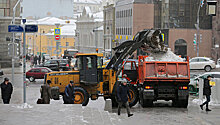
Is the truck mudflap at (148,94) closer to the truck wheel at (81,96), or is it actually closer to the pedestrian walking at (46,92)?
the truck wheel at (81,96)

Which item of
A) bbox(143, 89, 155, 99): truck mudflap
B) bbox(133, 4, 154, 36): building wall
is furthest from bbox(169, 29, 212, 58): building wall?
bbox(143, 89, 155, 99): truck mudflap

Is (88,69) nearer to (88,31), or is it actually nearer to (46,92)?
(46,92)

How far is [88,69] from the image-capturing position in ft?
73.6

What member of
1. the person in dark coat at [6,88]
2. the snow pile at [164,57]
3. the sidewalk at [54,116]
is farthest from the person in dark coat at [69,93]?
the snow pile at [164,57]

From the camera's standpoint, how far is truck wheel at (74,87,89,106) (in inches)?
873

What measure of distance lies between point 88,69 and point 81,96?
4.38ft

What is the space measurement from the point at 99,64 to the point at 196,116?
5525 mm

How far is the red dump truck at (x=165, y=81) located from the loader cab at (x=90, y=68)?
2.17 meters

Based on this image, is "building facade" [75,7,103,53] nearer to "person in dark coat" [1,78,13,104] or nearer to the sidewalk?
"person in dark coat" [1,78,13,104]

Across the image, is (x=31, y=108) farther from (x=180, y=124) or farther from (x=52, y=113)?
(x=180, y=124)

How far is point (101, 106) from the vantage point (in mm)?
22906

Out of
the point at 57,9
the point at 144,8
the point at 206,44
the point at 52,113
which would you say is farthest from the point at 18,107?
the point at 57,9

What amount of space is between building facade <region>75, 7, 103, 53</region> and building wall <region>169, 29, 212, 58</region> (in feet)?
144

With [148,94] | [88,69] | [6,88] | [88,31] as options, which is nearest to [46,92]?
Result: [6,88]
